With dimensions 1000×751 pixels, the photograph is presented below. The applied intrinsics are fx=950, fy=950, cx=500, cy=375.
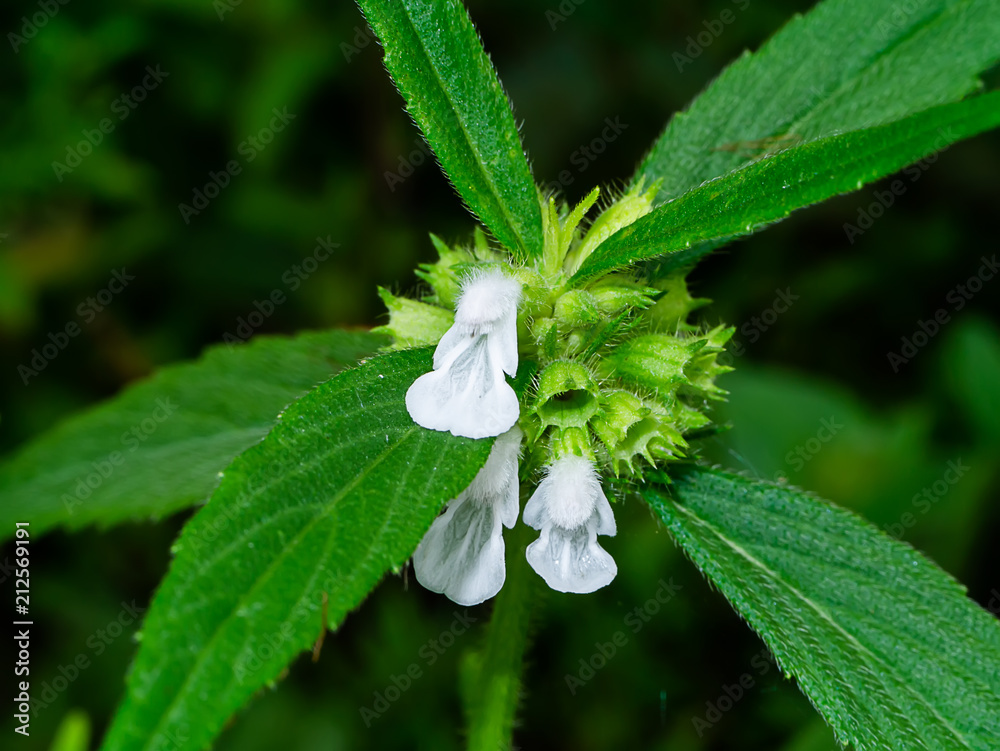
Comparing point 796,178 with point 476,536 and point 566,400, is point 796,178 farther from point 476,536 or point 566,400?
point 476,536

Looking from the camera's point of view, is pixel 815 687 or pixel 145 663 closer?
pixel 145 663

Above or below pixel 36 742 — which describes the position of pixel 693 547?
below

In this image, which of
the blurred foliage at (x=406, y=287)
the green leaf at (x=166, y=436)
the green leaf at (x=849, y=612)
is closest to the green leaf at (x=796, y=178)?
the green leaf at (x=849, y=612)

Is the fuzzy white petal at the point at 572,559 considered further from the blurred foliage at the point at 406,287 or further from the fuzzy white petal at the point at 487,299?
the blurred foliage at the point at 406,287

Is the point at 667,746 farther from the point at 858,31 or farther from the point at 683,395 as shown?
the point at 858,31

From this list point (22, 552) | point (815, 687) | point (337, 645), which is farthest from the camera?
point (337, 645)

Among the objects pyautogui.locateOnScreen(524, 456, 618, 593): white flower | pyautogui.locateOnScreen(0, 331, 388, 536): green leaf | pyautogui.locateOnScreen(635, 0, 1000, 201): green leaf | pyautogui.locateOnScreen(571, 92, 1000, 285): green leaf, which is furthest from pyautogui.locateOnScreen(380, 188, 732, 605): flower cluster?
pyautogui.locateOnScreen(0, 331, 388, 536): green leaf

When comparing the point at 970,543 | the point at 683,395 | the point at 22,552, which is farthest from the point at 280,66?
the point at 970,543
